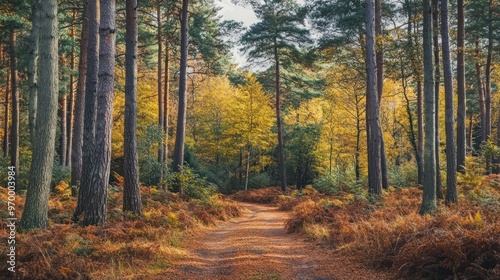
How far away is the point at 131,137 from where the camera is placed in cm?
948

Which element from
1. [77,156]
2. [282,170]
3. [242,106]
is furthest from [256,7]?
[77,156]

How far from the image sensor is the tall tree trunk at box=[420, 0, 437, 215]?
8.66 metres

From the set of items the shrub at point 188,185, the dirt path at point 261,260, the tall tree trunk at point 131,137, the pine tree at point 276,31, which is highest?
the pine tree at point 276,31

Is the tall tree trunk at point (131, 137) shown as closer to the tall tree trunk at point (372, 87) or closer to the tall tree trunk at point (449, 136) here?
the tall tree trunk at point (372, 87)

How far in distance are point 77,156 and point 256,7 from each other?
47.7 ft

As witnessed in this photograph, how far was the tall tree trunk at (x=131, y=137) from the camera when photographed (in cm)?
938

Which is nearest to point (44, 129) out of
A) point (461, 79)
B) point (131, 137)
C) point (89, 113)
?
point (89, 113)

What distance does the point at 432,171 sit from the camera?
350 inches

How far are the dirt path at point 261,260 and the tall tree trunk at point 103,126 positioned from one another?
7.24 feet

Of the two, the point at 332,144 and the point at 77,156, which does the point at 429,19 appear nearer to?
the point at 77,156

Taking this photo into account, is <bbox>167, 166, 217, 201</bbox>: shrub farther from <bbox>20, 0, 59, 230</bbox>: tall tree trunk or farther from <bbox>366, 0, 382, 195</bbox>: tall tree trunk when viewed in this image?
<bbox>20, 0, 59, 230</bbox>: tall tree trunk

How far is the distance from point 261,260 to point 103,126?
4.47 m

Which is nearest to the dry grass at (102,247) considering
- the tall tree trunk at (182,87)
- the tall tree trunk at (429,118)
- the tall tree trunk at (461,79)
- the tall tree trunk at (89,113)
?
the tall tree trunk at (89,113)

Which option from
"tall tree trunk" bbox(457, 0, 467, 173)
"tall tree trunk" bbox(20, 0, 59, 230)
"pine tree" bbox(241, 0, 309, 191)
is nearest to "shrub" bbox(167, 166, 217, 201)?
"tall tree trunk" bbox(20, 0, 59, 230)
